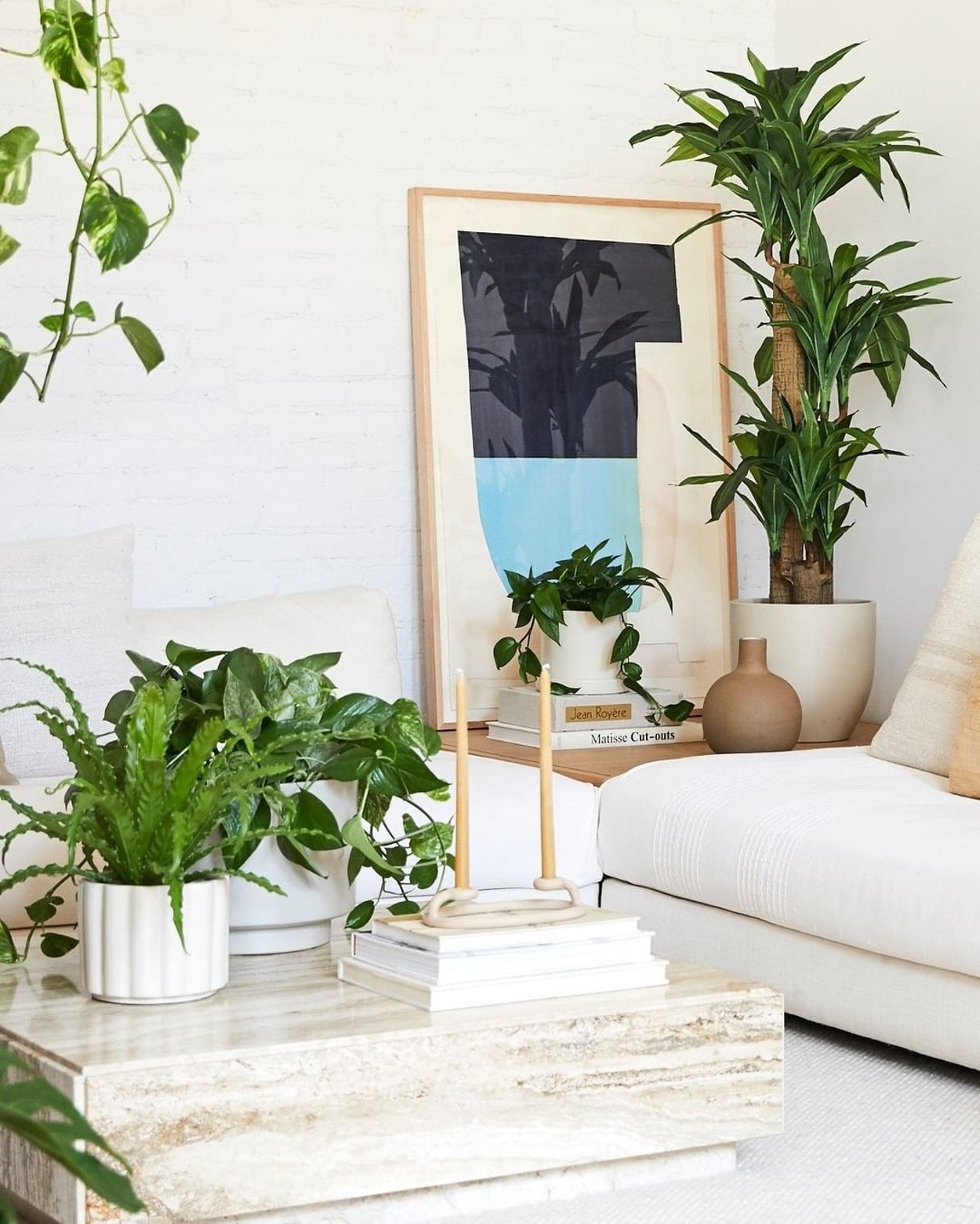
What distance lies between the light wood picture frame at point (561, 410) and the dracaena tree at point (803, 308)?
55 cm

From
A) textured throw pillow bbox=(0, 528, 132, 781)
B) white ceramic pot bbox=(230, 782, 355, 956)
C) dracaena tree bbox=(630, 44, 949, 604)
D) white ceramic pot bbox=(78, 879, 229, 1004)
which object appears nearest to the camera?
white ceramic pot bbox=(78, 879, 229, 1004)

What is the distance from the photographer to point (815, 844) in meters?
2.51

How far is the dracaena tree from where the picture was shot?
11.5 ft

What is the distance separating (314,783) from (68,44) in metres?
1.06

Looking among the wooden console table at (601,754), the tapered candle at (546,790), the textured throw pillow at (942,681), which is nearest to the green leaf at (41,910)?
the tapered candle at (546,790)

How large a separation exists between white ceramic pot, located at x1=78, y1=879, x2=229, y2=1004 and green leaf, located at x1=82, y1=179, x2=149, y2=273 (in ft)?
2.77

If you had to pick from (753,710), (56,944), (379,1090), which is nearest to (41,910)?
(56,944)

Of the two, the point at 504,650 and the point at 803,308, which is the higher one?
the point at 803,308

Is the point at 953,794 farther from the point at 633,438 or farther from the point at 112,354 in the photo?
the point at 112,354

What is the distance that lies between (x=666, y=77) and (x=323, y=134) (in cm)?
100

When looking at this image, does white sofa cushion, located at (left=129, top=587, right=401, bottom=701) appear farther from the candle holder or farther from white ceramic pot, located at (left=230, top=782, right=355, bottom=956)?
the candle holder

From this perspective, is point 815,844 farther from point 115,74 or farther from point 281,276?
point 281,276

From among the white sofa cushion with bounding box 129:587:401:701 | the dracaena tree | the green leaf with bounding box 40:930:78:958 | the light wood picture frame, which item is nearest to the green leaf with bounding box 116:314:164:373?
the green leaf with bounding box 40:930:78:958

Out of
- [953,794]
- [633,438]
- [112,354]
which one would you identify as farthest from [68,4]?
[633,438]
